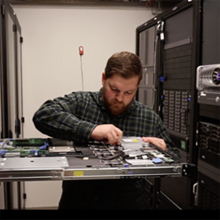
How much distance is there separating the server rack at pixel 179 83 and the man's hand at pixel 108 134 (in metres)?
1.00

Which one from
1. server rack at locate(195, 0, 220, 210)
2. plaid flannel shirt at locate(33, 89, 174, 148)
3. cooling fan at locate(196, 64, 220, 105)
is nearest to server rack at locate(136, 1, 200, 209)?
server rack at locate(195, 0, 220, 210)

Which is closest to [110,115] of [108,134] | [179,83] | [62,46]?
[108,134]

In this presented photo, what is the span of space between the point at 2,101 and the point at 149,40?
Answer: 1.68 m

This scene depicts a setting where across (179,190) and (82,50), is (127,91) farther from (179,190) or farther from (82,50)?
(82,50)

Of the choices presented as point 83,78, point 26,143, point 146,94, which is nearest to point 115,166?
point 26,143

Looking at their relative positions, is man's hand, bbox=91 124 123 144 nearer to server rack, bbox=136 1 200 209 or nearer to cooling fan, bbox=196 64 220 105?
cooling fan, bbox=196 64 220 105

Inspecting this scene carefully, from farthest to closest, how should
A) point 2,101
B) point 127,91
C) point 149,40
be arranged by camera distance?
point 149,40
point 2,101
point 127,91

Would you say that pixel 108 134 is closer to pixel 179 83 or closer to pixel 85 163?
pixel 85 163

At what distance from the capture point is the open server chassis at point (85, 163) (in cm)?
73

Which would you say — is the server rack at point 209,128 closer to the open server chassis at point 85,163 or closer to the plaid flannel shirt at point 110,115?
the plaid flannel shirt at point 110,115

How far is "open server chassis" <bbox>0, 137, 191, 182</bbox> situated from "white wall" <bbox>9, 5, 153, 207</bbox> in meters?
2.55

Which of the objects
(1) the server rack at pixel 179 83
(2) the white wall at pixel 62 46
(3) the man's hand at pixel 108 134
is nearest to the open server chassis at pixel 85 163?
(3) the man's hand at pixel 108 134

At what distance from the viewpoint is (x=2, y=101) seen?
183 cm

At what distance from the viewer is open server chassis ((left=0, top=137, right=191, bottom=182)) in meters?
0.73
